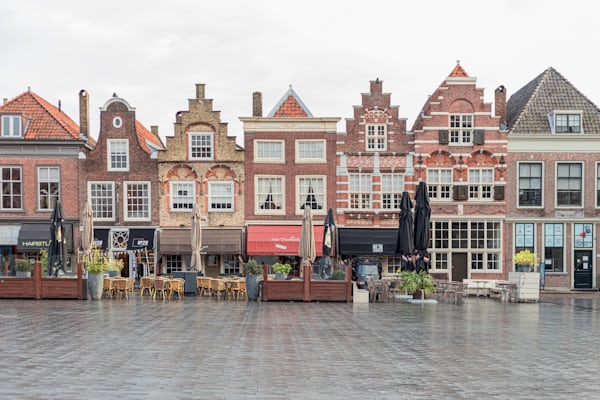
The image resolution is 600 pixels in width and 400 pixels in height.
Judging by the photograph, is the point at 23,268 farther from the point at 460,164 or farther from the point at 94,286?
the point at 460,164

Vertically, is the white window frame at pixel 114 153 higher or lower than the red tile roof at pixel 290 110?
lower

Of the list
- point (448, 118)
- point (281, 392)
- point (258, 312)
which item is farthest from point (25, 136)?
point (281, 392)

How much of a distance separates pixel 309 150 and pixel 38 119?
14.3 meters

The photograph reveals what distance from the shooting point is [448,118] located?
1202 inches

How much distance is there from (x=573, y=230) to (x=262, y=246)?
16017 millimetres

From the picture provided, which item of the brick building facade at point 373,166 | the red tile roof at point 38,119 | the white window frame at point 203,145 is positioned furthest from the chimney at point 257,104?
the red tile roof at point 38,119

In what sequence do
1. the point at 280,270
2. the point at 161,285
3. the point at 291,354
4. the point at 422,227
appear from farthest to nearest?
the point at 280,270
the point at 422,227
the point at 161,285
the point at 291,354

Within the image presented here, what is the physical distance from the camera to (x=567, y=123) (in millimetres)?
30406

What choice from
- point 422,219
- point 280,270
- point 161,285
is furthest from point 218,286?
point 422,219

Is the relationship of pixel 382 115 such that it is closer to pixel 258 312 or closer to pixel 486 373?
pixel 258 312

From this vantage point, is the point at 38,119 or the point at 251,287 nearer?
the point at 251,287

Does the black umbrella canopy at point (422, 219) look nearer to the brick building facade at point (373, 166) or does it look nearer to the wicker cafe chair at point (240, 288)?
the wicker cafe chair at point (240, 288)

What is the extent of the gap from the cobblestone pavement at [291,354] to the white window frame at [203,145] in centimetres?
1420

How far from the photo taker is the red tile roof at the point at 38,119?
30172mm
